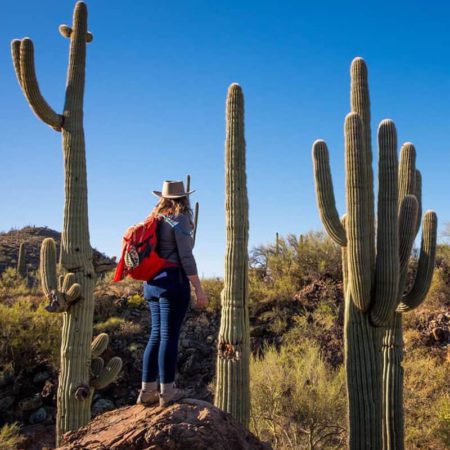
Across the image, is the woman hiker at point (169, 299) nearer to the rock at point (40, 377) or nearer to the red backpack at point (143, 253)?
the red backpack at point (143, 253)

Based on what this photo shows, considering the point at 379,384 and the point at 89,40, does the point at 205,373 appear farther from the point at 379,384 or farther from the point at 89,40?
the point at 89,40

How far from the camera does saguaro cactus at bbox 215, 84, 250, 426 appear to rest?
21.5ft

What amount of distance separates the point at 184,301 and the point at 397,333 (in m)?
4.82

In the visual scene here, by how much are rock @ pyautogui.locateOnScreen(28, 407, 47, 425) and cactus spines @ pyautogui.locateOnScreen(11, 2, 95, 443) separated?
4002mm

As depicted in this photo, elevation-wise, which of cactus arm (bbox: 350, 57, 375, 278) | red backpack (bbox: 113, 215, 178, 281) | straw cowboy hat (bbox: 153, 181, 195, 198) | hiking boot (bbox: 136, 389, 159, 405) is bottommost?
hiking boot (bbox: 136, 389, 159, 405)

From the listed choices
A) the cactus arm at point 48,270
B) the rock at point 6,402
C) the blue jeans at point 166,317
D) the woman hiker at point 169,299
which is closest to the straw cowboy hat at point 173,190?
the woman hiker at point 169,299

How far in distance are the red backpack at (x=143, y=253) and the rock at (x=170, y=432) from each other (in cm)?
103

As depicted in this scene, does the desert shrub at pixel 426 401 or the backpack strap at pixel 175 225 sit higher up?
the backpack strap at pixel 175 225

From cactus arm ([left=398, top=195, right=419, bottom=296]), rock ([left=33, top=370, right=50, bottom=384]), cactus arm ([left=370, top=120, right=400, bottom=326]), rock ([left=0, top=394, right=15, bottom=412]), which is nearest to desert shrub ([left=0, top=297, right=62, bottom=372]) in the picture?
rock ([left=33, top=370, right=50, bottom=384])

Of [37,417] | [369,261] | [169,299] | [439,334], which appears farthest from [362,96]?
[37,417]

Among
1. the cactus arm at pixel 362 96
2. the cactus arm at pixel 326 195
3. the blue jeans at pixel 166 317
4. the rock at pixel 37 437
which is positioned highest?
the cactus arm at pixel 362 96

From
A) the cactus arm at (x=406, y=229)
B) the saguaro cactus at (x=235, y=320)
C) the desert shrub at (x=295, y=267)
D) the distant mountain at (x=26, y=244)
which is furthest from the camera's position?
the distant mountain at (x=26, y=244)

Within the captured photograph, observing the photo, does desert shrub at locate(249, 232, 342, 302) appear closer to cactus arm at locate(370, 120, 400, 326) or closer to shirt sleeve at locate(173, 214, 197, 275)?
cactus arm at locate(370, 120, 400, 326)

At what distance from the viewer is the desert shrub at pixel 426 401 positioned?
916cm
